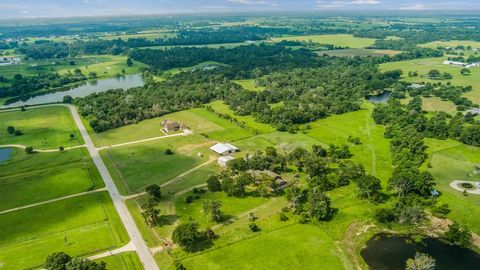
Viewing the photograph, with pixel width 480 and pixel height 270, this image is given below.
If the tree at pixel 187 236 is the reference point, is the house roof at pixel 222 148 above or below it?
above

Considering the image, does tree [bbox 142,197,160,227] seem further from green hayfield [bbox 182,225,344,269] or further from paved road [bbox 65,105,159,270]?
green hayfield [bbox 182,225,344,269]

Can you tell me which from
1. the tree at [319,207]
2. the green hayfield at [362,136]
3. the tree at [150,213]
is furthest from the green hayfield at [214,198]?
the green hayfield at [362,136]

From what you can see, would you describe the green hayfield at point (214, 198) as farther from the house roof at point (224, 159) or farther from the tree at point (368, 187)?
the tree at point (368, 187)

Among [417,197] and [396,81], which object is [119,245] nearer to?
[417,197]

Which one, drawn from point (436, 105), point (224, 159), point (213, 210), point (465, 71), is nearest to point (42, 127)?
point (224, 159)

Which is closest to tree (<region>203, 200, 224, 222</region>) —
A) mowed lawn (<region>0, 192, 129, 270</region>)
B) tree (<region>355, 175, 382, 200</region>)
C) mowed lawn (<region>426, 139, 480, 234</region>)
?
mowed lawn (<region>0, 192, 129, 270</region>)

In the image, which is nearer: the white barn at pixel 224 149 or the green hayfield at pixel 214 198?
the green hayfield at pixel 214 198
